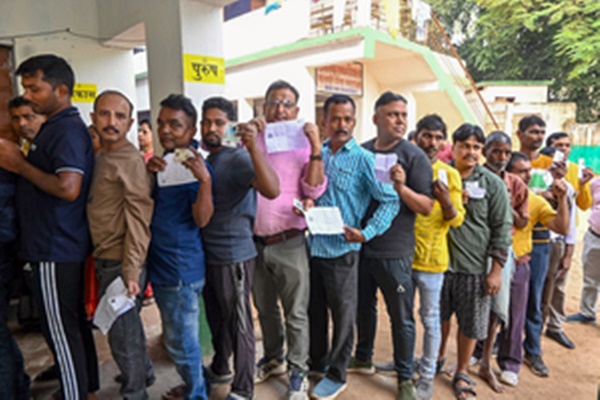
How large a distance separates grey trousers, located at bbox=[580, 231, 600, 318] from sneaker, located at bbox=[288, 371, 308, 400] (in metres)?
3.32

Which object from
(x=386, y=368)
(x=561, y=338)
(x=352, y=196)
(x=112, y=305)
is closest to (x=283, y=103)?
(x=352, y=196)

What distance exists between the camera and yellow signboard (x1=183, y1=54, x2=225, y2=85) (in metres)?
3.12

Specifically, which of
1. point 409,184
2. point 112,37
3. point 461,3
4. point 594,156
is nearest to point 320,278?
point 409,184

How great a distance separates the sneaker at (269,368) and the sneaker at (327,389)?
0.34m

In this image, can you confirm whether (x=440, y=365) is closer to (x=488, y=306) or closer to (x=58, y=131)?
(x=488, y=306)

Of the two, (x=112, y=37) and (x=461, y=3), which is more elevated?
(x=461, y=3)

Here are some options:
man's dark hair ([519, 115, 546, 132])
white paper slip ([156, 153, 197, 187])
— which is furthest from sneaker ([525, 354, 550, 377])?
white paper slip ([156, 153, 197, 187])

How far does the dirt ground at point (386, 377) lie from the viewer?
113 inches

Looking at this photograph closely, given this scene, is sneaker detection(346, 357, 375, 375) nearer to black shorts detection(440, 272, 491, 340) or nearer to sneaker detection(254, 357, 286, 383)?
sneaker detection(254, 357, 286, 383)

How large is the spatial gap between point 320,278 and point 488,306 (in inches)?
48.1

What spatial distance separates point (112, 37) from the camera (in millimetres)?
4180

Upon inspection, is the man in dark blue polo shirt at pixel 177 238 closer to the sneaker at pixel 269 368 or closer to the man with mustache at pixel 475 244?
the sneaker at pixel 269 368

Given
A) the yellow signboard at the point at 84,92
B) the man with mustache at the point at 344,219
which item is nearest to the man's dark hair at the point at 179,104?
the man with mustache at the point at 344,219

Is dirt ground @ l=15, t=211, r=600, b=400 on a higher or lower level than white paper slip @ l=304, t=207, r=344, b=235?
lower
